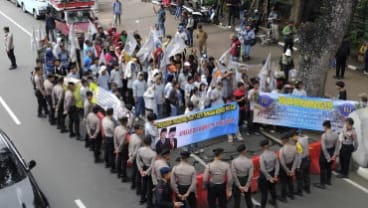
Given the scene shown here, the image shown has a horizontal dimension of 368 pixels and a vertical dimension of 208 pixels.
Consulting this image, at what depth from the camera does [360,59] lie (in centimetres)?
2123

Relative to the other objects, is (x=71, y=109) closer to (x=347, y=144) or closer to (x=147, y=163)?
(x=147, y=163)

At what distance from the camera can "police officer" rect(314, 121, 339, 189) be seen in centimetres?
1169

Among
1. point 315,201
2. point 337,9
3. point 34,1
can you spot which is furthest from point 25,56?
point 315,201

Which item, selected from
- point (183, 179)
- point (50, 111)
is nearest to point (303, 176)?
point (183, 179)

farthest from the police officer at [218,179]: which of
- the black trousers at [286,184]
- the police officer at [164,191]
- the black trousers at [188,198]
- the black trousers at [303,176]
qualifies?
the black trousers at [303,176]

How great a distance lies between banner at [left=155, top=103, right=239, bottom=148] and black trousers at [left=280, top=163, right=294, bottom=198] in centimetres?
259

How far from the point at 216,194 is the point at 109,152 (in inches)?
128

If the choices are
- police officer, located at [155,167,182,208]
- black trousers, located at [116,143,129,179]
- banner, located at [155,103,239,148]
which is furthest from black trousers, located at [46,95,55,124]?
police officer, located at [155,167,182,208]

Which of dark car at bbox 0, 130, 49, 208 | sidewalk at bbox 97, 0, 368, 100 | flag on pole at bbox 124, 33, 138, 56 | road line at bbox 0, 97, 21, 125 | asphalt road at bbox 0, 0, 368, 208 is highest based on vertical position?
flag on pole at bbox 124, 33, 138, 56

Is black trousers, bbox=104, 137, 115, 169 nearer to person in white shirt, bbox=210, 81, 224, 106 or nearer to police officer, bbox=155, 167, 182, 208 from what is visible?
police officer, bbox=155, 167, 182, 208

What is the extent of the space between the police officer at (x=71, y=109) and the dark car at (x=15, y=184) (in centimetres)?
377

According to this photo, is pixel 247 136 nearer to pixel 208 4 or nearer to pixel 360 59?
pixel 360 59

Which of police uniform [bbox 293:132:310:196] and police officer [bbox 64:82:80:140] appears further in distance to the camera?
police officer [bbox 64:82:80:140]

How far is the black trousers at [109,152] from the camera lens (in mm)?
12342
